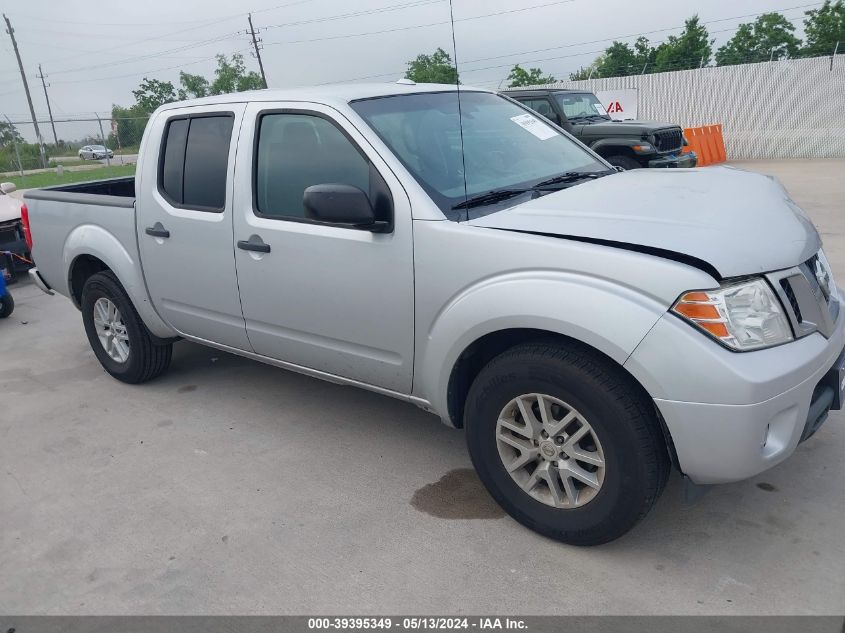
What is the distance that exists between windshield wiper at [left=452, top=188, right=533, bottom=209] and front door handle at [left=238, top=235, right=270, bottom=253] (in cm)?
109

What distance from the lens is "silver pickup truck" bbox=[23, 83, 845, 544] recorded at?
2.45 metres

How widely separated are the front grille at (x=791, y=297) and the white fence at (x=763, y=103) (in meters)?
19.0

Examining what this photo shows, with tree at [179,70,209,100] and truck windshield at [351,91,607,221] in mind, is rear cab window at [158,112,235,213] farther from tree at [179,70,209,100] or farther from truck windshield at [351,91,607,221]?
tree at [179,70,209,100]

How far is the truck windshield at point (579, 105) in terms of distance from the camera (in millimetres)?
12289

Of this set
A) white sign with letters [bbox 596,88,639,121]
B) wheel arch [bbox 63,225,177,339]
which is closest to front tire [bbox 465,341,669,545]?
wheel arch [bbox 63,225,177,339]

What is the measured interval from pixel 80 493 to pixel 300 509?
1.22 meters

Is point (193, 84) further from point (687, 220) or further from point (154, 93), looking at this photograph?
point (687, 220)

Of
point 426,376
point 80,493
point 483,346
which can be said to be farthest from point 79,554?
point 483,346

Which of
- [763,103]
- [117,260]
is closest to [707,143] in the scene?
[763,103]

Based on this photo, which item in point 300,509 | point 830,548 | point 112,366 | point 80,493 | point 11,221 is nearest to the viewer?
point 830,548

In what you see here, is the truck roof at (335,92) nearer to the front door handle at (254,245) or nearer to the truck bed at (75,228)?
the front door handle at (254,245)

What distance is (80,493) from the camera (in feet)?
11.9

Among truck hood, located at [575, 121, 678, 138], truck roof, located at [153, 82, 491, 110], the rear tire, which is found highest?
truck roof, located at [153, 82, 491, 110]

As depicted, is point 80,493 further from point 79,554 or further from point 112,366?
A: point 112,366
